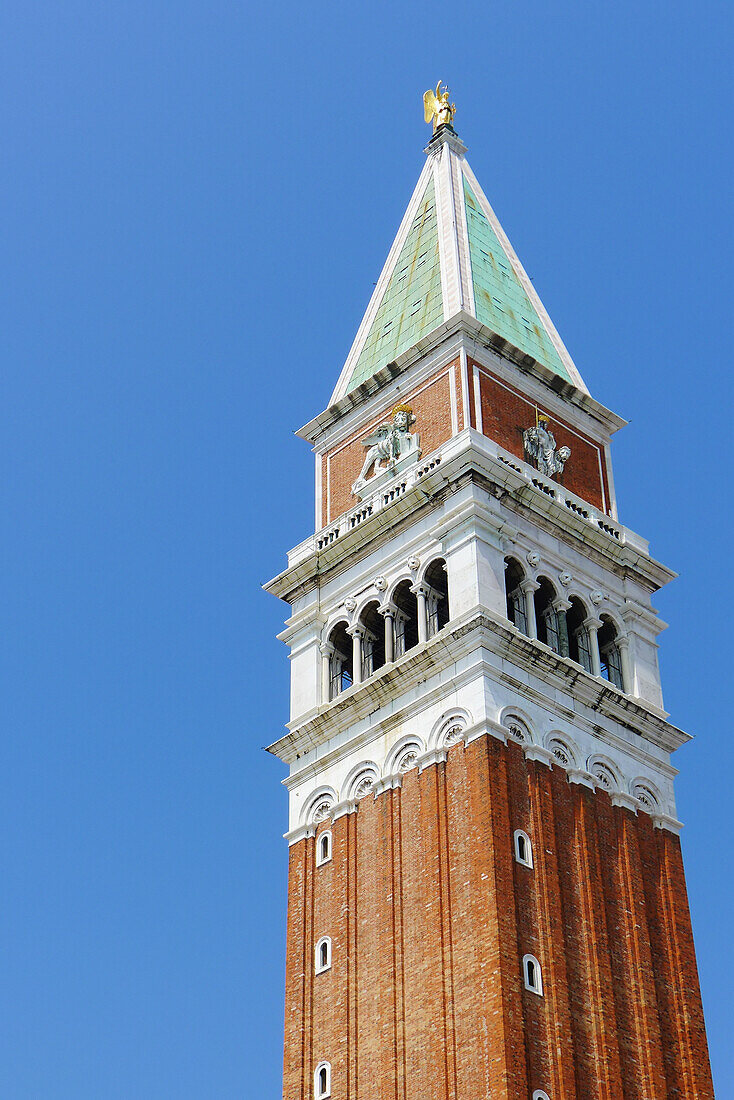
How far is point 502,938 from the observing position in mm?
58000

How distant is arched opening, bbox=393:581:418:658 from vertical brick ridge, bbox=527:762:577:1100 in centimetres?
825

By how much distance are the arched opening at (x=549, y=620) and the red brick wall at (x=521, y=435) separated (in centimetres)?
592

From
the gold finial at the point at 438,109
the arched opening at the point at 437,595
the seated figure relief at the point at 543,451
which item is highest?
the gold finial at the point at 438,109

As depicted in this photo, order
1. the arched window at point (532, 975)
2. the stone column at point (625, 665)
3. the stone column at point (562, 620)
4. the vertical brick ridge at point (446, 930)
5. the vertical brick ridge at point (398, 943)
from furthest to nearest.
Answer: the stone column at point (625, 665) < the stone column at point (562, 620) < the vertical brick ridge at point (398, 943) < the arched window at point (532, 975) < the vertical brick ridge at point (446, 930)

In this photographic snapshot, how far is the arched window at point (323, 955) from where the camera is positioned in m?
63.3

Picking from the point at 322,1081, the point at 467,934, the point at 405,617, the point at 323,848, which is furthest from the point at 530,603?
the point at 322,1081

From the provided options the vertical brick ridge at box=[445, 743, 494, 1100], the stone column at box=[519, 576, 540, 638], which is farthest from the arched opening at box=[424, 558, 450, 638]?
the vertical brick ridge at box=[445, 743, 494, 1100]

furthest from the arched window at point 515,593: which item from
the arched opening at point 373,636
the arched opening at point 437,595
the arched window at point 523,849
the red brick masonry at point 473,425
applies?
the arched window at point 523,849

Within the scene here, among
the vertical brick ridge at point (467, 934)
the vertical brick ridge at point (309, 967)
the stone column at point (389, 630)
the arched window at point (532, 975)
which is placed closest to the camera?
the vertical brick ridge at point (467, 934)

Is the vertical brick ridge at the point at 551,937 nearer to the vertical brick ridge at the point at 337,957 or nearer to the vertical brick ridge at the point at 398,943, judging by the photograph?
the vertical brick ridge at the point at 398,943

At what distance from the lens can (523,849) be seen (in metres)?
61.6

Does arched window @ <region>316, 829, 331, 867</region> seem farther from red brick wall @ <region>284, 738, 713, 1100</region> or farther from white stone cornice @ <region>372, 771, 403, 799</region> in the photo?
white stone cornice @ <region>372, 771, 403, 799</region>

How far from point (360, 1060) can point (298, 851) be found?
9407 mm

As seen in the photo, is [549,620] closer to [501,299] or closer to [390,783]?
[390,783]
